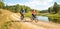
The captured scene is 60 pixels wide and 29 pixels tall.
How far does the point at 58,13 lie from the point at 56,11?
2.04 m

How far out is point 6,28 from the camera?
45.4ft

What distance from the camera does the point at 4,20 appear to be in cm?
1561

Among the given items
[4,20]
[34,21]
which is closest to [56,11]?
[34,21]

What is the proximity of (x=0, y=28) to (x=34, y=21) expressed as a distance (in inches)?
487

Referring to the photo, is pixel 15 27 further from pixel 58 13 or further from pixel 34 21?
pixel 58 13

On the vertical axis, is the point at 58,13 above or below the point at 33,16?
below

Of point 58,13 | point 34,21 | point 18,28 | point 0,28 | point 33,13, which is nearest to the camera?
point 0,28

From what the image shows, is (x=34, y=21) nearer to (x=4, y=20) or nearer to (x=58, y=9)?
(x=4, y=20)

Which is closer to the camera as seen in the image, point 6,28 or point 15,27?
point 6,28

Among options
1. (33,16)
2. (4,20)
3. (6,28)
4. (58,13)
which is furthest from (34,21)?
(58,13)

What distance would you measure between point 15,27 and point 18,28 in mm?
568

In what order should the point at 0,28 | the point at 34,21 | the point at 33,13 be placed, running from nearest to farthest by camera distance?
the point at 0,28 → the point at 33,13 → the point at 34,21

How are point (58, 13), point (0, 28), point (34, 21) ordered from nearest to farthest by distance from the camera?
point (0, 28) → point (34, 21) → point (58, 13)

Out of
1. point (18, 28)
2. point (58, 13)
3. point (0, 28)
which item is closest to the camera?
point (0, 28)
